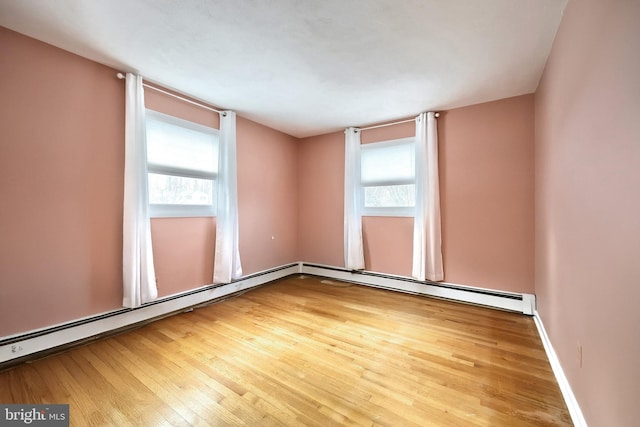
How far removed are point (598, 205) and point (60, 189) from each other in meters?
3.73

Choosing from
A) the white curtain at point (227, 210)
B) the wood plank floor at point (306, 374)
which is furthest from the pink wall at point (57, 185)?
the white curtain at point (227, 210)

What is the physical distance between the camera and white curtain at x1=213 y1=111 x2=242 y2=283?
3299 millimetres

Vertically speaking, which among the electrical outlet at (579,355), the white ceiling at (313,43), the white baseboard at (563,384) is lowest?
the white baseboard at (563,384)

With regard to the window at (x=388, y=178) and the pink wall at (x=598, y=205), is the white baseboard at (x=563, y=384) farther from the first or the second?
the window at (x=388, y=178)

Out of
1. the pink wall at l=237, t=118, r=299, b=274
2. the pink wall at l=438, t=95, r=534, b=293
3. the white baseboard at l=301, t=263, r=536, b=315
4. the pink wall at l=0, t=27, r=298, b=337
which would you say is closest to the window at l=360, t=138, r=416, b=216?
the pink wall at l=438, t=95, r=534, b=293

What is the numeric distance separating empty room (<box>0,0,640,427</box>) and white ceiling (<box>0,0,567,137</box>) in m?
0.02

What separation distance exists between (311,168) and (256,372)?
11.6 ft

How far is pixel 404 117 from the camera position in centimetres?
369

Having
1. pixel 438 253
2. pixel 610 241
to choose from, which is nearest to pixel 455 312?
pixel 438 253

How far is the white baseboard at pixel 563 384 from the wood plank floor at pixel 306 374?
4 centimetres

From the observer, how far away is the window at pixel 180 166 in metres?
2.79

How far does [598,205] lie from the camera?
1175 millimetres

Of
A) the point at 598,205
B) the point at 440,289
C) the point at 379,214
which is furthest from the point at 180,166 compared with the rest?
the point at 440,289

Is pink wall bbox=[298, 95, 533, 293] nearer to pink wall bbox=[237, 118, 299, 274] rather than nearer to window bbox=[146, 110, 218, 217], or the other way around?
pink wall bbox=[237, 118, 299, 274]
